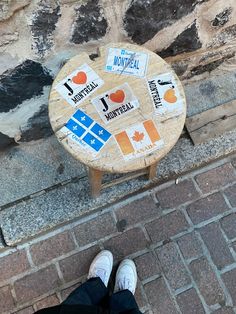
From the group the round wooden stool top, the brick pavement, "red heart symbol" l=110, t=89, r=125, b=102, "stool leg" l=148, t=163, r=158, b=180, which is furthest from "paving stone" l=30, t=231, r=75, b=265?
→ "red heart symbol" l=110, t=89, r=125, b=102

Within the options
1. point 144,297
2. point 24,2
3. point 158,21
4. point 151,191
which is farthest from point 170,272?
point 24,2

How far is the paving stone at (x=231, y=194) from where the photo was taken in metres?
3.42

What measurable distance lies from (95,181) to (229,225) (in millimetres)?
1117

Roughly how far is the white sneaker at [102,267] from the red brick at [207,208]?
713 millimetres

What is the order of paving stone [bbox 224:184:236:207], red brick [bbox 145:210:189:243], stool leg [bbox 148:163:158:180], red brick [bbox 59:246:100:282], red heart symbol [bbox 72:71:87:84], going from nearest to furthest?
red heart symbol [bbox 72:71:87:84], stool leg [bbox 148:163:158:180], red brick [bbox 59:246:100:282], red brick [bbox 145:210:189:243], paving stone [bbox 224:184:236:207]

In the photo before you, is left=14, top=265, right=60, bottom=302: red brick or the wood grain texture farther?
the wood grain texture

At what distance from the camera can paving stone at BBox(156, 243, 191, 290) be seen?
3203 millimetres

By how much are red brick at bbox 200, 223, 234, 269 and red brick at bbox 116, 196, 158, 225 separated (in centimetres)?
41

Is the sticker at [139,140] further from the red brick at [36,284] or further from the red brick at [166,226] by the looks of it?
the red brick at [36,284]

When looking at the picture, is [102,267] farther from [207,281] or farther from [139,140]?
[139,140]

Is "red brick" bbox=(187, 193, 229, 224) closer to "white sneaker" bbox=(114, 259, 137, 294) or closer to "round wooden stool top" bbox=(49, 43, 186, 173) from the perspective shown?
"white sneaker" bbox=(114, 259, 137, 294)

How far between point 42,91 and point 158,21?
3.02 ft

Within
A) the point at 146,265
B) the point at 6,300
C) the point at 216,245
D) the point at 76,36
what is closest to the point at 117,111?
the point at 76,36

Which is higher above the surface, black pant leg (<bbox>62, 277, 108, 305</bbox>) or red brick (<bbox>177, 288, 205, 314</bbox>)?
black pant leg (<bbox>62, 277, 108, 305</bbox>)
